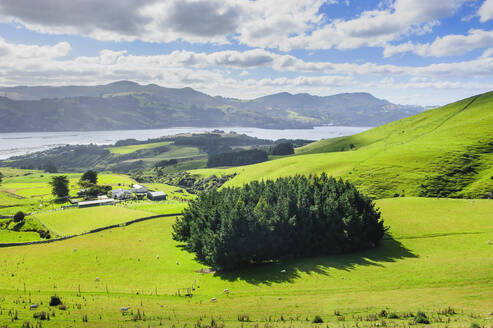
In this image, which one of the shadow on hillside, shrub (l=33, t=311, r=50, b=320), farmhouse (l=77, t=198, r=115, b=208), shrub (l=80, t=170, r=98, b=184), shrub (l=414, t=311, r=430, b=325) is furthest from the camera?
shrub (l=80, t=170, r=98, b=184)

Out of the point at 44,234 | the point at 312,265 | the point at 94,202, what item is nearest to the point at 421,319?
the point at 312,265

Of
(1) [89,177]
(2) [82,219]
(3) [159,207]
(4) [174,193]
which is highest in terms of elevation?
(1) [89,177]

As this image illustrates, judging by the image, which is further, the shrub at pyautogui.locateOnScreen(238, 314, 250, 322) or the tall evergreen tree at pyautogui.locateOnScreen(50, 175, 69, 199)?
the tall evergreen tree at pyautogui.locateOnScreen(50, 175, 69, 199)

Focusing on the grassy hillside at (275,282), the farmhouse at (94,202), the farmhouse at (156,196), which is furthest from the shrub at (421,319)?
the farmhouse at (156,196)

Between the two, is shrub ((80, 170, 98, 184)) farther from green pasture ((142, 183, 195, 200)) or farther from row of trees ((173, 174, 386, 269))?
row of trees ((173, 174, 386, 269))

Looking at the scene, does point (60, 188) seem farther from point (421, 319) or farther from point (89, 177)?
point (421, 319)

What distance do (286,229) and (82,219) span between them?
59390 mm

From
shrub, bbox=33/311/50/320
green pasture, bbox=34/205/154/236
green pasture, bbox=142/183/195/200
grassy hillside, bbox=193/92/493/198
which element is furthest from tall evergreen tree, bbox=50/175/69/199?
shrub, bbox=33/311/50/320

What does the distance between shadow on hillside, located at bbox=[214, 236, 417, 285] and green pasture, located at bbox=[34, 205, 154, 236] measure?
145 ft

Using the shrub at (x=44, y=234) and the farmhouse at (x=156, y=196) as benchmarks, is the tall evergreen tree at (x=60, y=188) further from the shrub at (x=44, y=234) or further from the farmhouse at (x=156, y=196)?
the shrub at (x=44, y=234)

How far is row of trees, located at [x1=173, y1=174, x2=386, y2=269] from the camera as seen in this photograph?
A: 45938 mm

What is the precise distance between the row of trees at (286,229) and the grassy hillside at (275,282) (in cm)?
234

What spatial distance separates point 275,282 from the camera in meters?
40.3

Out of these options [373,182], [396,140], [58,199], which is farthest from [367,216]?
[396,140]
